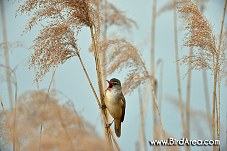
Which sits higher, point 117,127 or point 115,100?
point 115,100

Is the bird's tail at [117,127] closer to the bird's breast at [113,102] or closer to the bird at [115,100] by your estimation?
the bird at [115,100]

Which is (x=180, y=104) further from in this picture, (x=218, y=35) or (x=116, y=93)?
(x=218, y=35)

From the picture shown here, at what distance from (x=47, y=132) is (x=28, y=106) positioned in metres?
0.32

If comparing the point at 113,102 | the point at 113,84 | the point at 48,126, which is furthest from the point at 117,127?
the point at 48,126

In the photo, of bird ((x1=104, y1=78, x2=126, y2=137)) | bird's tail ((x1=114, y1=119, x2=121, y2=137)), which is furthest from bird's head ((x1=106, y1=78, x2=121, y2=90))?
bird's tail ((x1=114, y1=119, x2=121, y2=137))

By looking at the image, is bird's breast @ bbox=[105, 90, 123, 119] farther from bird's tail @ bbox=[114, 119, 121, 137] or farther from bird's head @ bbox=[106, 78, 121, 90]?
bird's tail @ bbox=[114, 119, 121, 137]

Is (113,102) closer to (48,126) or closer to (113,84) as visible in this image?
(113,84)

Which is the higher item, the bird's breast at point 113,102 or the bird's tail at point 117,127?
the bird's breast at point 113,102

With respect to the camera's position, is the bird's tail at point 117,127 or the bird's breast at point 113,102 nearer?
the bird's breast at point 113,102

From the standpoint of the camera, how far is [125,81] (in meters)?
3.13

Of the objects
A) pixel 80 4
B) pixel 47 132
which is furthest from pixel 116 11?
pixel 47 132

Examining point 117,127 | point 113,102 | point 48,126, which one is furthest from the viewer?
point 117,127

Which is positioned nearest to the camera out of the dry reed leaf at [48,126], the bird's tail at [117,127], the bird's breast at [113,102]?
the dry reed leaf at [48,126]

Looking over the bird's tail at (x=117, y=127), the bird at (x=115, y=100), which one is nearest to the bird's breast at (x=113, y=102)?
the bird at (x=115, y=100)
